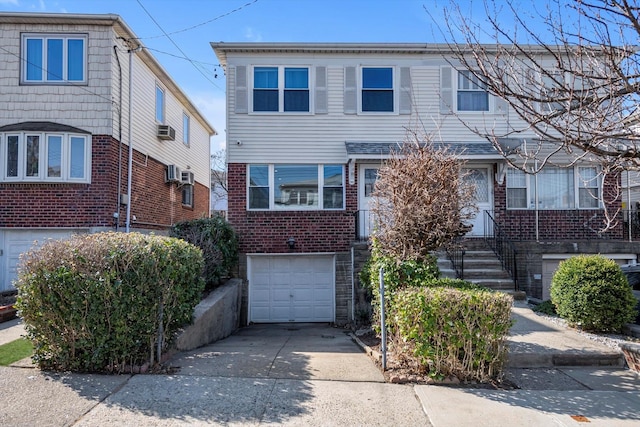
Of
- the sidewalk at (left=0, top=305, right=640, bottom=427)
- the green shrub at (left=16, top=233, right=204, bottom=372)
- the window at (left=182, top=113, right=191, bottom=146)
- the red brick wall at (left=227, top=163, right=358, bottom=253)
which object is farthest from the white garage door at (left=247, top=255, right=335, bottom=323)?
the window at (left=182, top=113, right=191, bottom=146)

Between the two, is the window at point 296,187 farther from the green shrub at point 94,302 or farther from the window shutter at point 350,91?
the green shrub at point 94,302

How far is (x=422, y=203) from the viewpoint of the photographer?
6.24 meters

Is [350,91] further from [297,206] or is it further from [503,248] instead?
[503,248]

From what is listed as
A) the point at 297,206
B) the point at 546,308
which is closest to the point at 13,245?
the point at 297,206

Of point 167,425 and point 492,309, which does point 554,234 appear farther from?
point 167,425

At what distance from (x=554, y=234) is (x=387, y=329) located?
28.0 ft

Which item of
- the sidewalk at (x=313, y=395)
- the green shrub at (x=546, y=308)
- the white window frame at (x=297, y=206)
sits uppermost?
the white window frame at (x=297, y=206)

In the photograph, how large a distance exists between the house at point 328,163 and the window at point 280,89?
29mm

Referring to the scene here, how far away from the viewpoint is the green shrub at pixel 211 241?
1005cm

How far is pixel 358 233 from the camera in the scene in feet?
40.4

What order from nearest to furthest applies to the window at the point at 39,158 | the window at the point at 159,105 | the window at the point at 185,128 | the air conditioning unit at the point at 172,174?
1. the window at the point at 39,158
2. the window at the point at 159,105
3. the air conditioning unit at the point at 172,174
4. the window at the point at 185,128

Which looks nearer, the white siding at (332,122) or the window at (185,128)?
the white siding at (332,122)

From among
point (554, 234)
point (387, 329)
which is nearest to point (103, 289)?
point (387, 329)

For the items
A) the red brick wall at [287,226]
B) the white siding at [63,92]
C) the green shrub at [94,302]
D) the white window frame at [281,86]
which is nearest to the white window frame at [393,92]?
the white window frame at [281,86]
